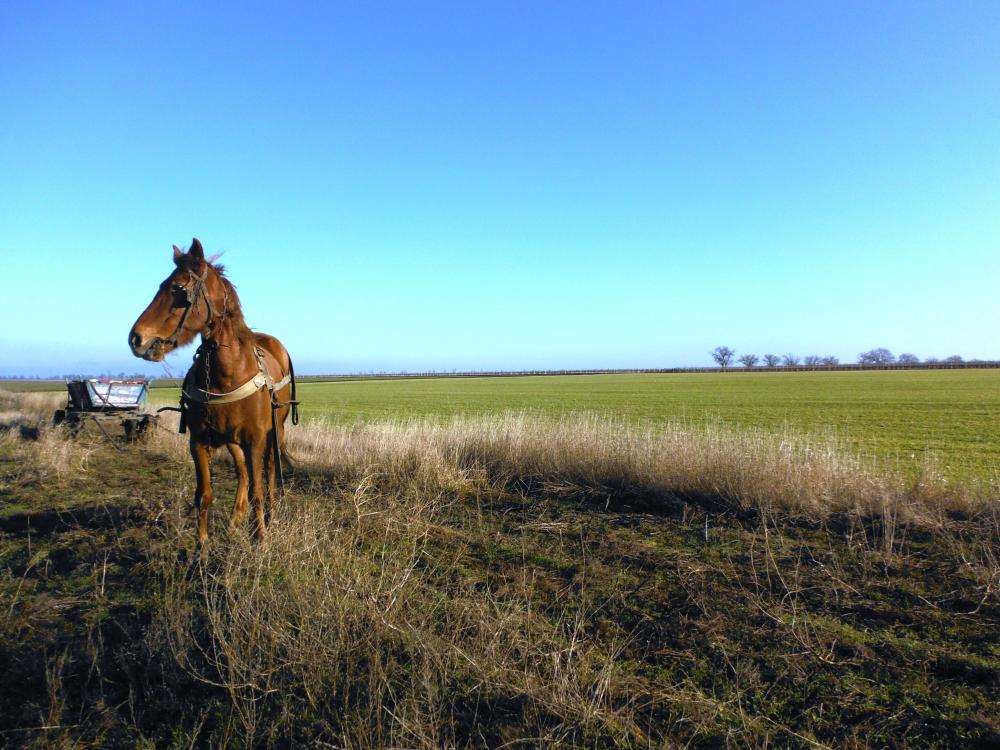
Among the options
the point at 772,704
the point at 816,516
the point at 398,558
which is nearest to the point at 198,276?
the point at 398,558

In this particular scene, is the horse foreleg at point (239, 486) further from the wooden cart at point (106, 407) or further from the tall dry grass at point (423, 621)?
the wooden cart at point (106, 407)

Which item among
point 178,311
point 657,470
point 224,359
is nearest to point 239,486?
point 224,359

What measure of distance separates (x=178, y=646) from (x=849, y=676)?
357 centimetres

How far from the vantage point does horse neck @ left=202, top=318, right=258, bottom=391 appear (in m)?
4.77

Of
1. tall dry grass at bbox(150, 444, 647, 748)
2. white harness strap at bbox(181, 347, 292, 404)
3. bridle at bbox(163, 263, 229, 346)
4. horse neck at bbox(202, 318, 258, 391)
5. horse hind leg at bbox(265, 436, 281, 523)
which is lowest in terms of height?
tall dry grass at bbox(150, 444, 647, 748)

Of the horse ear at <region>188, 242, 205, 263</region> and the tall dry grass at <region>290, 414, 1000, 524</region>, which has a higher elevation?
the horse ear at <region>188, 242, 205, 263</region>

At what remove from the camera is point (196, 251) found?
4.56m

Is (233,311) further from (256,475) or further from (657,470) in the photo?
(657,470)

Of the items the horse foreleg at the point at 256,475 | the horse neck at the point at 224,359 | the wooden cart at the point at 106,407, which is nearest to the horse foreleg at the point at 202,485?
the horse foreleg at the point at 256,475

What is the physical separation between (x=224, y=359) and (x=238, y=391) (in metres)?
0.30

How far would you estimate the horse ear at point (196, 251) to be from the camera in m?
4.51

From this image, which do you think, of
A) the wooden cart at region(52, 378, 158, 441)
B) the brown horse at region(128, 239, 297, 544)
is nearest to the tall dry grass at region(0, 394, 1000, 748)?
the brown horse at region(128, 239, 297, 544)

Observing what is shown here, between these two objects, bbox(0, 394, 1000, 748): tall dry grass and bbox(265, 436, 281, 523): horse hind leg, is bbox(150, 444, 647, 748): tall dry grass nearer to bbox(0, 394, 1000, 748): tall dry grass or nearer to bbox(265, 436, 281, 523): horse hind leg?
bbox(0, 394, 1000, 748): tall dry grass

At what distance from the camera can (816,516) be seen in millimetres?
5652
